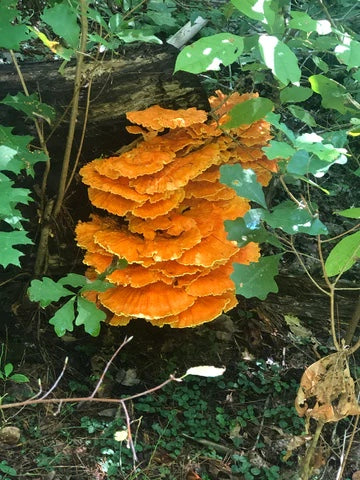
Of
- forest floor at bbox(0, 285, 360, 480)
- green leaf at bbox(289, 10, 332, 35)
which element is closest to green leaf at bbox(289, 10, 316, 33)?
green leaf at bbox(289, 10, 332, 35)

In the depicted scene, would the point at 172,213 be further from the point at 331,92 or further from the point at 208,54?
the point at 208,54

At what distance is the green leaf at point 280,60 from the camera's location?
193 cm

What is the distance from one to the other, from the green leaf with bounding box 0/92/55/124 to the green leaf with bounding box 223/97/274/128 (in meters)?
1.29

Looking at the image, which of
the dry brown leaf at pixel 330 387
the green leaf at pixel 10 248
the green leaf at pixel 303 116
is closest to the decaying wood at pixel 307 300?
the dry brown leaf at pixel 330 387

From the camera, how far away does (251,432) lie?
12.2ft

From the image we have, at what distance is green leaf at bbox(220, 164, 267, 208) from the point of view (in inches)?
91.7

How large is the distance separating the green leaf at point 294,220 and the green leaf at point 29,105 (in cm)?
169

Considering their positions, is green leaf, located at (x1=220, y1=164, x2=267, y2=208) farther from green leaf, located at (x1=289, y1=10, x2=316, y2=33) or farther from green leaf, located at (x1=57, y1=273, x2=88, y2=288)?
green leaf, located at (x1=57, y1=273, x2=88, y2=288)

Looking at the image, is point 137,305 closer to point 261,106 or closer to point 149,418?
point 149,418

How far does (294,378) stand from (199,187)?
1940 mm

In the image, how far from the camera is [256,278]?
2496mm

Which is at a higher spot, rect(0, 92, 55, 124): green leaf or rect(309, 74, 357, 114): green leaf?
rect(309, 74, 357, 114): green leaf

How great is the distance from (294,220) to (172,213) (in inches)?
50.1

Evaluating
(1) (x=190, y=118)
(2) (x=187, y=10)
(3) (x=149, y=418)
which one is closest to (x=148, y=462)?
(3) (x=149, y=418)
